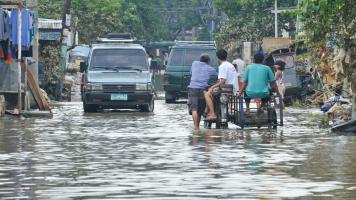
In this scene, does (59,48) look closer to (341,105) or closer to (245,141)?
(341,105)

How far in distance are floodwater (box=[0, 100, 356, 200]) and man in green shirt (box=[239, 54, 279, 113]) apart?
739mm

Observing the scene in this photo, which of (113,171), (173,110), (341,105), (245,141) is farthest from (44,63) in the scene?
(113,171)

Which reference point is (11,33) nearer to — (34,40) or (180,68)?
(34,40)

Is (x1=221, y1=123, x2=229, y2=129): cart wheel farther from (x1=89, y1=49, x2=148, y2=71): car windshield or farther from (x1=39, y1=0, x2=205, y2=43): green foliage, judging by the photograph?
(x1=39, y1=0, x2=205, y2=43): green foliage

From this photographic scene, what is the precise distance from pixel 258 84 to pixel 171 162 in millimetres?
7697

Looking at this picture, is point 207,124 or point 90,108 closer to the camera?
point 207,124

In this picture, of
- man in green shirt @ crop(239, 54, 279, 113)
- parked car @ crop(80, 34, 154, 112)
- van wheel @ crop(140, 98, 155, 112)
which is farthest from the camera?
van wheel @ crop(140, 98, 155, 112)

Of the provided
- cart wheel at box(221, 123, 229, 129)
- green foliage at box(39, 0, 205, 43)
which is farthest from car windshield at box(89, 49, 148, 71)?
green foliage at box(39, 0, 205, 43)

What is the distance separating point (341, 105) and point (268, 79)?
23.1 feet

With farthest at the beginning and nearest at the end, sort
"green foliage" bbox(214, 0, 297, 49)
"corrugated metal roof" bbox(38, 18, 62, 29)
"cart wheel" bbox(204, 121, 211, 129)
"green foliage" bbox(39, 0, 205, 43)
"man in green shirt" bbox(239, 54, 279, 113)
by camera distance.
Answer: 1. "green foliage" bbox(214, 0, 297, 49)
2. "green foliage" bbox(39, 0, 205, 43)
3. "corrugated metal roof" bbox(38, 18, 62, 29)
4. "cart wheel" bbox(204, 121, 211, 129)
5. "man in green shirt" bbox(239, 54, 279, 113)

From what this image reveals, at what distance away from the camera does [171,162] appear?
16047mm

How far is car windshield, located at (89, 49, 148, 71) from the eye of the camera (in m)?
32.9

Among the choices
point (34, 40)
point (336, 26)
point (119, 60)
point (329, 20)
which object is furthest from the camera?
point (34, 40)

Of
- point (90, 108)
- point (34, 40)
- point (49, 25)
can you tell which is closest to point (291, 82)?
point (49, 25)
